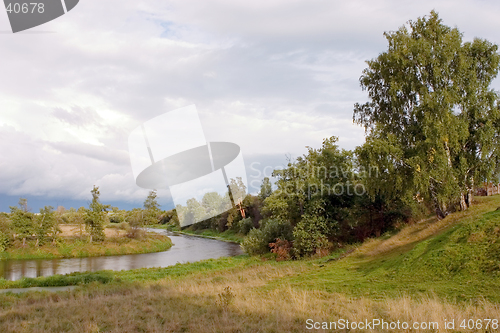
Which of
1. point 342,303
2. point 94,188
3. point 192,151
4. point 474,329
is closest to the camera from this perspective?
point 474,329

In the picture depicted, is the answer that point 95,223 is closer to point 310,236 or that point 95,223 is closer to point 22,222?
point 22,222

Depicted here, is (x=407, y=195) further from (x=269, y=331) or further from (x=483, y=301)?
(x=269, y=331)

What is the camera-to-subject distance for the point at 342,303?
11188 mm

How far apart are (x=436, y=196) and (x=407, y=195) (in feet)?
7.50

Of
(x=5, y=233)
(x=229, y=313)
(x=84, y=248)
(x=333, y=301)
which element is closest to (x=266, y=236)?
(x=333, y=301)

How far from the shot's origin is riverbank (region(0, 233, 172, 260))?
148ft

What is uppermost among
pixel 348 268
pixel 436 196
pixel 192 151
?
A: pixel 192 151

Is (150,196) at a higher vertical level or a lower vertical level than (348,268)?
higher

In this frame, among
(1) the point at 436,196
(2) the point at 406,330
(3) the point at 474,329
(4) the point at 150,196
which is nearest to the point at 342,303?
(2) the point at 406,330

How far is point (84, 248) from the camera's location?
48.6 m

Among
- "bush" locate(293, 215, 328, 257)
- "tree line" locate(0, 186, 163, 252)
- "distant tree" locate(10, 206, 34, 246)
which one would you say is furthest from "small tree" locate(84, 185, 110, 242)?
"bush" locate(293, 215, 328, 257)

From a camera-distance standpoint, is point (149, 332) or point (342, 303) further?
point (342, 303)

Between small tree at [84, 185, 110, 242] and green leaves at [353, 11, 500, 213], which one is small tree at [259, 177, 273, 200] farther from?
green leaves at [353, 11, 500, 213]

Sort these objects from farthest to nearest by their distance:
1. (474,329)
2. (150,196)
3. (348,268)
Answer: (150,196), (348,268), (474,329)
